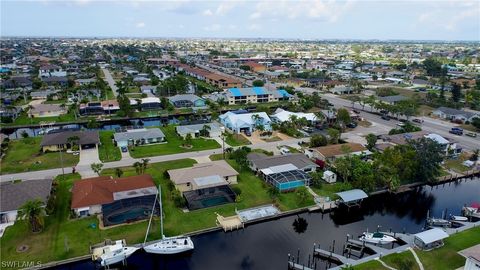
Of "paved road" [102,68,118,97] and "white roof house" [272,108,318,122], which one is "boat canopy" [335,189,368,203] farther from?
"paved road" [102,68,118,97]

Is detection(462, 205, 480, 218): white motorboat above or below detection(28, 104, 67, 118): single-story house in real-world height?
below

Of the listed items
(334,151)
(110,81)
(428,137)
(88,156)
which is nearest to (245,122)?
(334,151)

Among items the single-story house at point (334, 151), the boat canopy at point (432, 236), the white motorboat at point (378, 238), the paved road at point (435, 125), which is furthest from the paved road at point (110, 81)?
the boat canopy at point (432, 236)

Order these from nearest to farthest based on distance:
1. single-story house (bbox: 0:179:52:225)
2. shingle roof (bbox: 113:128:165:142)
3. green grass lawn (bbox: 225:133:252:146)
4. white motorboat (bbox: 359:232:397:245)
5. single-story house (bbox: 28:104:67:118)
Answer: white motorboat (bbox: 359:232:397:245), single-story house (bbox: 0:179:52:225), shingle roof (bbox: 113:128:165:142), green grass lawn (bbox: 225:133:252:146), single-story house (bbox: 28:104:67:118)

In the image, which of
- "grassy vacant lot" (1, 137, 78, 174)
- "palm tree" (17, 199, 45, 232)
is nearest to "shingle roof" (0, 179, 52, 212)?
"palm tree" (17, 199, 45, 232)

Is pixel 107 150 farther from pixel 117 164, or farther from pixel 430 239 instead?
pixel 430 239

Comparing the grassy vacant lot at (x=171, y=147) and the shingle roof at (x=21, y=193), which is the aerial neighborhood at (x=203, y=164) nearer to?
the shingle roof at (x=21, y=193)
